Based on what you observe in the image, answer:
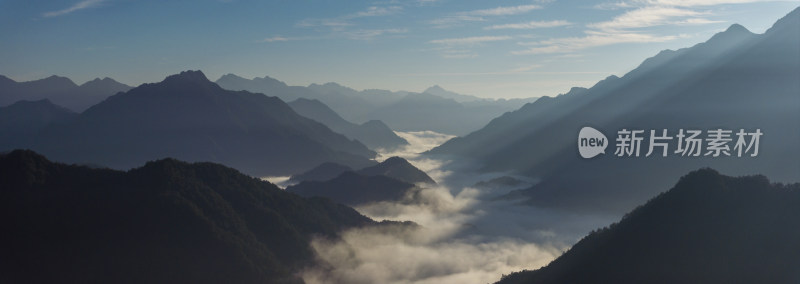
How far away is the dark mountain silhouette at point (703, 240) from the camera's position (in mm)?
87938

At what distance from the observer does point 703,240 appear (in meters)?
95.1

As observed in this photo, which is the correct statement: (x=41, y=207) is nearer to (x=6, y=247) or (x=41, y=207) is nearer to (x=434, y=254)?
(x=6, y=247)

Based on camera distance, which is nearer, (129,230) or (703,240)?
(703,240)

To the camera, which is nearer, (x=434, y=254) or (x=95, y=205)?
(x=95, y=205)

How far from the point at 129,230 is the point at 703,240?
113161 mm

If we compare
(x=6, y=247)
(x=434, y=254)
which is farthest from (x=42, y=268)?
(x=434, y=254)

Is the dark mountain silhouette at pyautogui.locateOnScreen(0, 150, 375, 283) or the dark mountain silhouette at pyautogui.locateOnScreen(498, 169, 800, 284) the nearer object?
the dark mountain silhouette at pyautogui.locateOnScreen(498, 169, 800, 284)

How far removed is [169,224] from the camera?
377 ft

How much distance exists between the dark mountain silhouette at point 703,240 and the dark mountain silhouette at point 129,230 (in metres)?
64.7

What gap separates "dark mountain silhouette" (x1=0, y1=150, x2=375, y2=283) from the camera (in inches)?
4144

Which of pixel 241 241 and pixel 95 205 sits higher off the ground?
pixel 95 205

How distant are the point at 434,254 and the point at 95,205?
11365 cm

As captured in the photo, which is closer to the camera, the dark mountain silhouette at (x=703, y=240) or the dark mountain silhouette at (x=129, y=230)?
the dark mountain silhouette at (x=703, y=240)

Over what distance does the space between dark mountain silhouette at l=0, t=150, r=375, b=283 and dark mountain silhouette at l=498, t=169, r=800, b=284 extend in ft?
212
